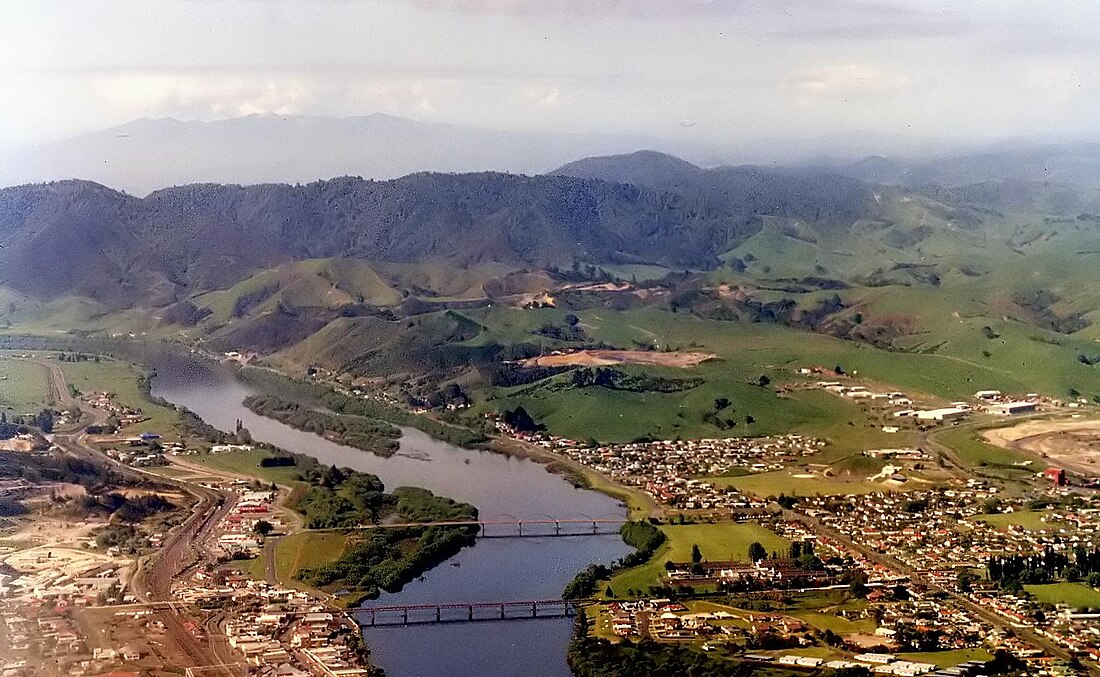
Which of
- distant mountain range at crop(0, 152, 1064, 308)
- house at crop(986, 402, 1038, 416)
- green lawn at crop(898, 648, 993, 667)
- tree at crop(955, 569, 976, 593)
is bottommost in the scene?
green lawn at crop(898, 648, 993, 667)

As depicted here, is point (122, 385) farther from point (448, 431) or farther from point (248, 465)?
point (248, 465)

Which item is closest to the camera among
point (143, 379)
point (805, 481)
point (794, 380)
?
point (805, 481)

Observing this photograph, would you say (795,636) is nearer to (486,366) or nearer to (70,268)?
(486,366)

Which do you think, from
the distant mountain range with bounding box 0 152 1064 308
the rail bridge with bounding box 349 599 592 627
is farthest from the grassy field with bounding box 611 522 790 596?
the distant mountain range with bounding box 0 152 1064 308

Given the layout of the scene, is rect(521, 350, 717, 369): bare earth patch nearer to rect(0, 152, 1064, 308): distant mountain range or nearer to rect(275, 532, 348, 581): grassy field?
rect(275, 532, 348, 581): grassy field

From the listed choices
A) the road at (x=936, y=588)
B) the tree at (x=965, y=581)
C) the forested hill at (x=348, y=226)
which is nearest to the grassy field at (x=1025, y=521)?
the road at (x=936, y=588)

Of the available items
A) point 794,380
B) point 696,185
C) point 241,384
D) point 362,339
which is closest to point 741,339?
point 794,380
